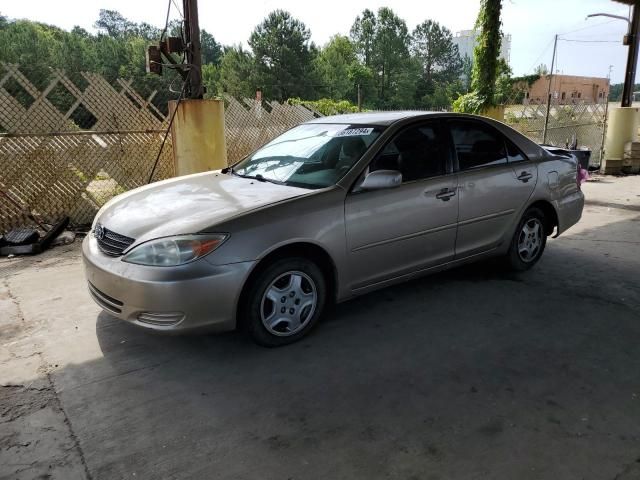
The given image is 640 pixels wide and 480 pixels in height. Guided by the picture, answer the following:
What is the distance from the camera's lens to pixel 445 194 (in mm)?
4090

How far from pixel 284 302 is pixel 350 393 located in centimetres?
78

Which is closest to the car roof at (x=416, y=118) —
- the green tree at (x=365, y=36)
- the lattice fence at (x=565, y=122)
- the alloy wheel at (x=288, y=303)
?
the alloy wheel at (x=288, y=303)

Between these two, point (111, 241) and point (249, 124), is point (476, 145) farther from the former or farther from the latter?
point (249, 124)

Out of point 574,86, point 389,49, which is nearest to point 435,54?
point 389,49

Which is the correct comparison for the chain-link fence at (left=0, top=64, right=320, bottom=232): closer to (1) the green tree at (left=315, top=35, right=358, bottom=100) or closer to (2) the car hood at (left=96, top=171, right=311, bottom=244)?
(2) the car hood at (left=96, top=171, right=311, bottom=244)

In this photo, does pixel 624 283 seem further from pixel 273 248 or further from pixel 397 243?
pixel 273 248

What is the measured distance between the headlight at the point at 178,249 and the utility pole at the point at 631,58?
44.5 feet

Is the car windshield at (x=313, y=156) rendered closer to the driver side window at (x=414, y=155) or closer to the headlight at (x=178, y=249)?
the driver side window at (x=414, y=155)

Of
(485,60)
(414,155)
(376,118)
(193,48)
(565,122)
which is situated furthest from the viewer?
(565,122)

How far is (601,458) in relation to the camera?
240 cm

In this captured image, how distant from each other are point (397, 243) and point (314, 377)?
1243mm

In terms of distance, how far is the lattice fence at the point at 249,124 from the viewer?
10016 mm

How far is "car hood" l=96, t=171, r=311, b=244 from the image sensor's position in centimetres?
324

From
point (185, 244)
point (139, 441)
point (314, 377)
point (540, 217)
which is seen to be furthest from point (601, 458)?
point (540, 217)
